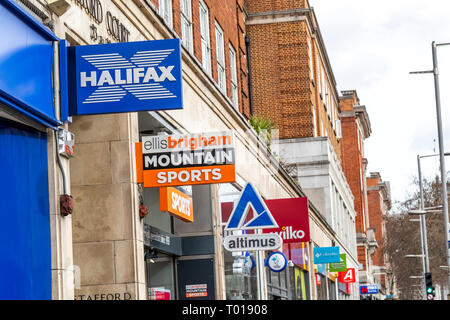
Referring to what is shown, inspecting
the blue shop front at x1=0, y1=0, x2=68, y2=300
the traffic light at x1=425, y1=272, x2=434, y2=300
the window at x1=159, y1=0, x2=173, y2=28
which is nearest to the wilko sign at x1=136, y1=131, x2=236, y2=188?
the blue shop front at x1=0, y1=0, x2=68, y2=300

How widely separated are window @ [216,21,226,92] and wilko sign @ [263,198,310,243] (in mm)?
3275

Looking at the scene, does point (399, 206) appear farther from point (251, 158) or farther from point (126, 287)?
point (126, 287)

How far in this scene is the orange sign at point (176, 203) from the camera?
14172mm

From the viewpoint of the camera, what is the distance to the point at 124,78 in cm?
1030

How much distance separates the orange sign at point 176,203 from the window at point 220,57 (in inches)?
233

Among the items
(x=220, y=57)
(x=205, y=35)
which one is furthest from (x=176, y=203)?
(x=220, y=57)

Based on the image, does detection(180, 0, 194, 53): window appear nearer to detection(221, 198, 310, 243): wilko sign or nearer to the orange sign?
the orange sign

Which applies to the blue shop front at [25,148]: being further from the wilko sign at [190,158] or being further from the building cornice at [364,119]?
the building cornice at [364,119]

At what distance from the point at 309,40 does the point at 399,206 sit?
41566mm

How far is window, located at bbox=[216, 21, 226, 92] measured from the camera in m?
22.0

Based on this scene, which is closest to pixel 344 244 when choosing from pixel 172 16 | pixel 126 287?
pixel 172 16

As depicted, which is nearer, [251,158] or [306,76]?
[251,158]

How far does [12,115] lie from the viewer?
29.7 feet

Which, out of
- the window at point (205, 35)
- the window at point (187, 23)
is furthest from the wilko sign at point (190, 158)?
the window at point (205, 35)
